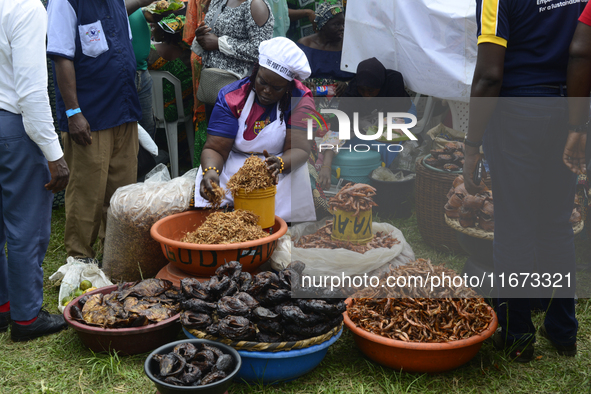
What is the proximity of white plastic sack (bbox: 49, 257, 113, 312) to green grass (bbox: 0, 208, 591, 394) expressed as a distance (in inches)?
18.1

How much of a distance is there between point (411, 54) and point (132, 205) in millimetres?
2766

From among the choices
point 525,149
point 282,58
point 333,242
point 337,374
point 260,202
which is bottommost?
point 337,374

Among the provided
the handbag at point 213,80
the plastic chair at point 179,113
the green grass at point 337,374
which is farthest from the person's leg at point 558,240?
the plastic chair at point 179,113

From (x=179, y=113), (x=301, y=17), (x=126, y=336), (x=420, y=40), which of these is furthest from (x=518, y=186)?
(x=301, y=17)

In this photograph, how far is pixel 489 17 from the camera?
7.03 ft

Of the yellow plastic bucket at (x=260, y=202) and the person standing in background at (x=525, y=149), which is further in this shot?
the yellow plastic bucket at (x=260, y=202)

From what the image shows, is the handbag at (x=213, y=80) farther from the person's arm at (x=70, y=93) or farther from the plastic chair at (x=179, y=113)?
the person's arm at (x=70, y=93)

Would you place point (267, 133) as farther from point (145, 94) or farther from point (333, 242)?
point (145, 94)

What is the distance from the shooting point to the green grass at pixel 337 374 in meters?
2.34

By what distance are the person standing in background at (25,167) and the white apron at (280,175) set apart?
3.88ft

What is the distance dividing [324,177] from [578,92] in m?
1.93

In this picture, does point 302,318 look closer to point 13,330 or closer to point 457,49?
point 13,330

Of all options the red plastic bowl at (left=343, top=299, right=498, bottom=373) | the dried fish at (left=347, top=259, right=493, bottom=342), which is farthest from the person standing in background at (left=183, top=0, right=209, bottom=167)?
the red plastic bowl at (left=343, top=299, right=498, bottom=373)

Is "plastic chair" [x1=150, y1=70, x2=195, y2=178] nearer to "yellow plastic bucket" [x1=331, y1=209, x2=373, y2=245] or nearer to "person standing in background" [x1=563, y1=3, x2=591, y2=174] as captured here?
"yellow plastic bucket" [x1=331, y1=209, x2=373, y2=245]
